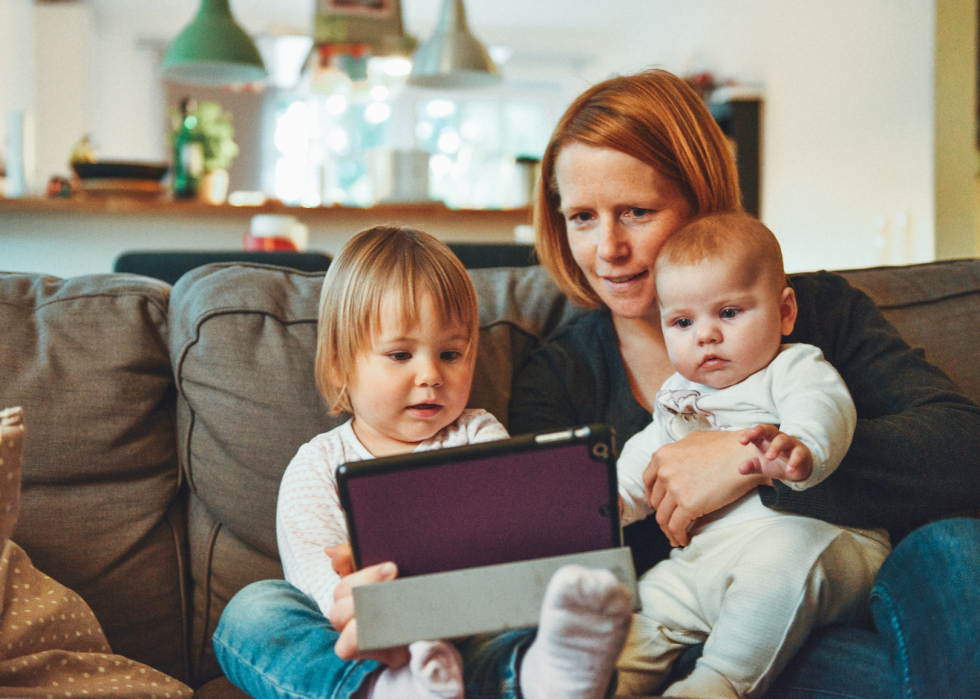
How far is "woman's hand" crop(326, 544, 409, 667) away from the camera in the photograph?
2.51 ft

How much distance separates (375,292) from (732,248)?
0.47m

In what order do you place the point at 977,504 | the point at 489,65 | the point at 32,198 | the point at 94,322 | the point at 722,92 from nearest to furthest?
the point at 977,504 → the point at 94,322 → the point at 32,198 → the point at 489,65 → the point at 722,92

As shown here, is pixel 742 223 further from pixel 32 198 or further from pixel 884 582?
pixel 32 198

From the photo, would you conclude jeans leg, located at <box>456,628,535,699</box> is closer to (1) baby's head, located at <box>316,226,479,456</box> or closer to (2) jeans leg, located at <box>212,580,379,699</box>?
(2) jeans leg, located at <box>212,580,379,699</box>

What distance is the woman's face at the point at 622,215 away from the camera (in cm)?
122

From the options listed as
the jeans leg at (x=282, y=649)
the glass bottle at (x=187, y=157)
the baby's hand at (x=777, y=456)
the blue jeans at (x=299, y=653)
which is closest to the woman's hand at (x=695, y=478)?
the baby's hand at (x=777, y=456)

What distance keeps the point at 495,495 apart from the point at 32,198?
312 centimetres

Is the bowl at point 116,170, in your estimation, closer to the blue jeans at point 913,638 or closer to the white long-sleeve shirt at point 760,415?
the white long-sleeve shirt at point 760,415

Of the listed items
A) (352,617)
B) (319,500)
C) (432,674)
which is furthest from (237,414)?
(432,674)

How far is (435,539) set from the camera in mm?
774

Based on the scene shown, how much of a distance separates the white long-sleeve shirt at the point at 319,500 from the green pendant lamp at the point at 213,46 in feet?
9.62

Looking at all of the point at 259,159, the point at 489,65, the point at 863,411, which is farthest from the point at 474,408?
the point at 259,159

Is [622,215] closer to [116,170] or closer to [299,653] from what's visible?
[299,653]

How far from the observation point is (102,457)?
124 cm
